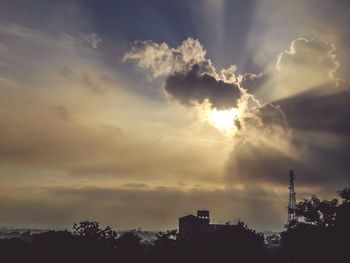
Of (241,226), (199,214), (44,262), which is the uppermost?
(199,214)

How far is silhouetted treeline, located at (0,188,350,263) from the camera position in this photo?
2704 inches

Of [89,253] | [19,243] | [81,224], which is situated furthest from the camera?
[81,224]

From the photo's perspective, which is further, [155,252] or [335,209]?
[155,252]

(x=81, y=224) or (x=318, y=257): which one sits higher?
(x=81, y=224)

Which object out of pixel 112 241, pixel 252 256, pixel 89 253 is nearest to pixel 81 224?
pixel 112 241

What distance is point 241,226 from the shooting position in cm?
8481

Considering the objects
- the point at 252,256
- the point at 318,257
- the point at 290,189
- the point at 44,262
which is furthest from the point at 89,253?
the point at 290,189

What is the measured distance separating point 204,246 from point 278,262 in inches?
462

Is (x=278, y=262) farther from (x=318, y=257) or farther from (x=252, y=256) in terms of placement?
(x=318, y=257)

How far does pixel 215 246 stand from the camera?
76.2 meters

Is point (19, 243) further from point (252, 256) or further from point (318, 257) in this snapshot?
point (318, 257)

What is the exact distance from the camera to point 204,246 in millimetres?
77688

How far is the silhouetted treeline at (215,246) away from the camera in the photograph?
68.7 m

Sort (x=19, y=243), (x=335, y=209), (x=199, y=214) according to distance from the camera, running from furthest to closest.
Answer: (x=199, y=214) < (x=19, y=243) < (x=335, y=209)
